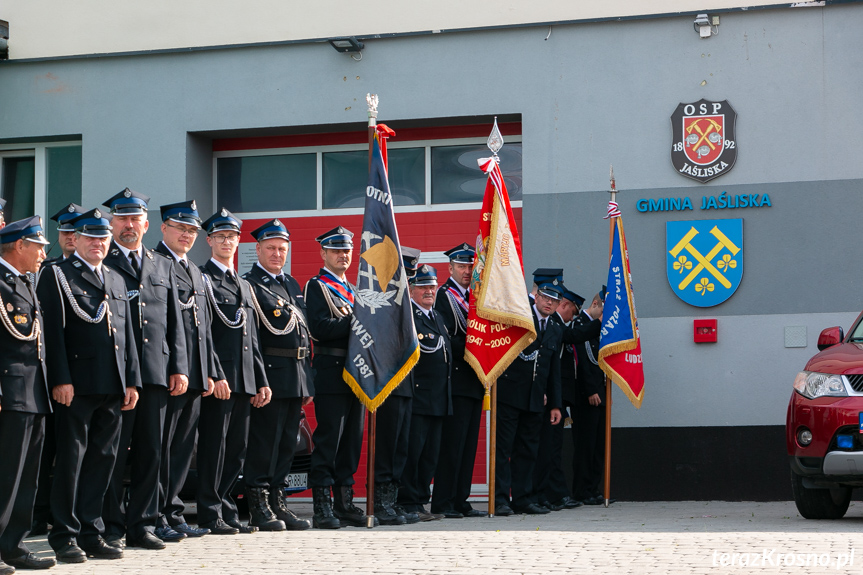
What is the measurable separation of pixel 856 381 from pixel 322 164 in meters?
6.91

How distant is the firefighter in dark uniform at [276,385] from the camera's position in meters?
8.24

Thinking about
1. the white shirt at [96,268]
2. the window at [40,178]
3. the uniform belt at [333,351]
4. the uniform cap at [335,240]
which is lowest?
the uniform belt at [333,351]

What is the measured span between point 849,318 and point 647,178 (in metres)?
2.44

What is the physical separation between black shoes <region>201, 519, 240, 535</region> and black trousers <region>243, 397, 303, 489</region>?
0.43 m

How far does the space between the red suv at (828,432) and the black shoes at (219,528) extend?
13.4ft

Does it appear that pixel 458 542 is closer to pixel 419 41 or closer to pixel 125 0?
pixel 419 41

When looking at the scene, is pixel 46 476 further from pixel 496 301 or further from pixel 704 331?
pixel 704 331

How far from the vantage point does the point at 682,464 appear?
12.0m

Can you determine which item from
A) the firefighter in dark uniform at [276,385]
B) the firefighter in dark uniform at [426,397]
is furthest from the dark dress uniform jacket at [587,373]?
the firefighter in dark uniform at [276,385]

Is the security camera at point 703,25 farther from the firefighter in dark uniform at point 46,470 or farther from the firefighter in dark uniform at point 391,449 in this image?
the firefighter in dark uniform at point 46,470

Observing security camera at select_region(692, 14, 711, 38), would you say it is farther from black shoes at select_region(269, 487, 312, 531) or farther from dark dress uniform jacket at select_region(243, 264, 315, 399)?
black shoes at select_region(269, 487, 312, 531)

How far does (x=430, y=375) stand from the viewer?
951 cm

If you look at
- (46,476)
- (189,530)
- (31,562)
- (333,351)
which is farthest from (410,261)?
(31,562)

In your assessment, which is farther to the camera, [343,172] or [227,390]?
[343,172]
